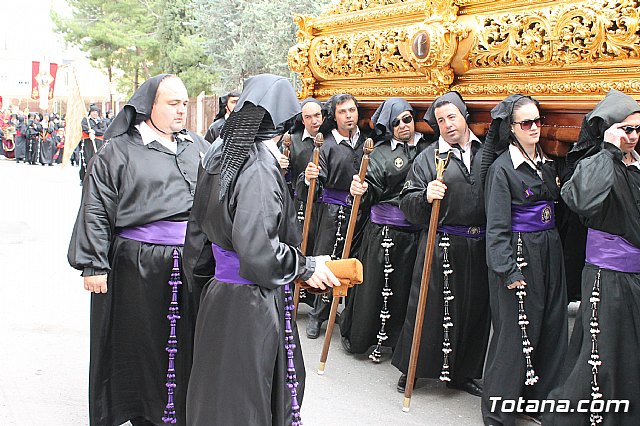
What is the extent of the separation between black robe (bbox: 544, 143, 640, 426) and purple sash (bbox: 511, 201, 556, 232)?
45cm

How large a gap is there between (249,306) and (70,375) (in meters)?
2.84

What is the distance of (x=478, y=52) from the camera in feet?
17.2

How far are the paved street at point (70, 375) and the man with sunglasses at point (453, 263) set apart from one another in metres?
0.26

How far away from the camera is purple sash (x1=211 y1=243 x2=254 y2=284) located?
3.17 m

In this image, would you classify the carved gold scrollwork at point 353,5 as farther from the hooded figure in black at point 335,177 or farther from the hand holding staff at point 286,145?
the hand holding staff at point 286,145

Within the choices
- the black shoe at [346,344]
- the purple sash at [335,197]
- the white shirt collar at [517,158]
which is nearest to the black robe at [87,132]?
the purple sash at [335,197]

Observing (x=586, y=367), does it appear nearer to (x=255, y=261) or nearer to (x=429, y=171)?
(x=429, y=171)

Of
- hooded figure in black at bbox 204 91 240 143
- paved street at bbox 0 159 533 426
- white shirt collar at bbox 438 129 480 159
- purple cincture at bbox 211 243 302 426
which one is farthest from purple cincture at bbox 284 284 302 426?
hooded figure in black at bbox 204 91 240 143

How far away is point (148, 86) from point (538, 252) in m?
2.48

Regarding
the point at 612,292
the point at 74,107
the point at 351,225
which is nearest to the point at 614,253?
the point at 612,292

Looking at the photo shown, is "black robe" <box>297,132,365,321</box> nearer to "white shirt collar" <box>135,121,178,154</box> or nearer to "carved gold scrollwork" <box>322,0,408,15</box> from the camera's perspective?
"carved gold scrollwork" <box>322,0,408,15</box>

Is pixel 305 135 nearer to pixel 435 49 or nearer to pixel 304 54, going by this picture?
pixel 304 54

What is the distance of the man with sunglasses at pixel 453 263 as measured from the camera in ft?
16.1

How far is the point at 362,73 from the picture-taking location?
21.3 ft
